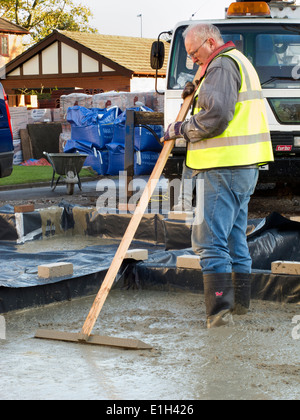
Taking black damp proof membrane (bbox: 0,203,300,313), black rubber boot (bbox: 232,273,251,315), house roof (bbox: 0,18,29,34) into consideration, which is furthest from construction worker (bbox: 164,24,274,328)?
house roof (bbox: 0,18,29,34)

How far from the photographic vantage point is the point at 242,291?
509 centimetres

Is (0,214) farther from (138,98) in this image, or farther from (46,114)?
(46,114)

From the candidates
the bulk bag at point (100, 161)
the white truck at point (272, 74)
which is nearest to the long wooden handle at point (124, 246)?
the white truck at point (272, 74)

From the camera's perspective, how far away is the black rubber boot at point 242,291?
16.7ft

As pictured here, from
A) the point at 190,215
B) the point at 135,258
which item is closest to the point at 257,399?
the point at 135,258

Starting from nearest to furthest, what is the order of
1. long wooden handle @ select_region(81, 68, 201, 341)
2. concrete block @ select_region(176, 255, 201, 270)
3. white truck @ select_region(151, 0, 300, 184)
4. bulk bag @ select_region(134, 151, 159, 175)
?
1. long wooden handle @ select_region(81, 68, 201, 341)
2. concrete block @ select_region(176, 255, 201, 270)
3. white truck @ select_region(151, 0, 300, 184)
4. bulk bag @ select_region(134, 151, 159, 175)

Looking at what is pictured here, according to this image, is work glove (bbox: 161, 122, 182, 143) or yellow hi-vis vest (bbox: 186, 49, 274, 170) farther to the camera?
work glove (bbox: 161, 122, 182, 143)

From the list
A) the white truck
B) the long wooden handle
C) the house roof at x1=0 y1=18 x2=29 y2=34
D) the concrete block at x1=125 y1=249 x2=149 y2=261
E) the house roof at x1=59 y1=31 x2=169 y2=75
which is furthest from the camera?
the house roof at x1=0 y1=18 x2=29 y2=34

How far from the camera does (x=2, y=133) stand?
11.8 metres

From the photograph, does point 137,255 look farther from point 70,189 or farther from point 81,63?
point 81,63

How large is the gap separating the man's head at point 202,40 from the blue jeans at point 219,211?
2.72ft

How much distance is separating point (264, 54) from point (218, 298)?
6192 mm

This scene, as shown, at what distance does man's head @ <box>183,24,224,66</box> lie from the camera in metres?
4.83

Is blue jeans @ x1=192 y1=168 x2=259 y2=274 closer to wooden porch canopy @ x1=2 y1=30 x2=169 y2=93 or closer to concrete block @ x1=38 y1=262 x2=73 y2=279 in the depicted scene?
concrete block @ x1=38 y1=262 x2=73 y2=279
